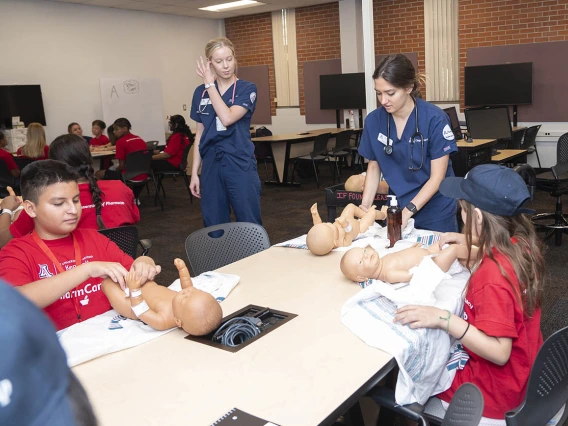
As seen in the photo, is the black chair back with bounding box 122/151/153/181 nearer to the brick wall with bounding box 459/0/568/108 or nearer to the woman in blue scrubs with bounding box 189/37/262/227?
the woman in blue scrubs with bounding box 189/37/262/227

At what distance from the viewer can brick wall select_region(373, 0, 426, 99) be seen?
8.73 m

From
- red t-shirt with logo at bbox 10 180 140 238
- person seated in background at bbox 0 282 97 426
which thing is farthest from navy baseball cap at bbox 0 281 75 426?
red t-shirt with logo at bbox 10 180 140 238

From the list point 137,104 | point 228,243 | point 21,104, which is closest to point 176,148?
point 21,104

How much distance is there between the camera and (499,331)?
4.78ft

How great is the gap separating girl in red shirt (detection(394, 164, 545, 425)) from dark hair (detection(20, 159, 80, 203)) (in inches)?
45.4

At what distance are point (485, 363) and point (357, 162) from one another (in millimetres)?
7898

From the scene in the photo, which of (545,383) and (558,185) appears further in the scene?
(558,185)

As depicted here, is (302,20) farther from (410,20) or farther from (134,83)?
(134,83)

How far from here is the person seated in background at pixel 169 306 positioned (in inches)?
58.7

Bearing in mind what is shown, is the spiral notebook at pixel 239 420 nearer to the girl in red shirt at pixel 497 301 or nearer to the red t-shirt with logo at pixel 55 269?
the girl in red shirt at pixel 497 301

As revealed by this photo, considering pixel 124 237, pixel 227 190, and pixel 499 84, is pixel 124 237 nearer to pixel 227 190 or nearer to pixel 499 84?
pixel 227 190

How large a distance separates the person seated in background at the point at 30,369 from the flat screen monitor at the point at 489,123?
6.06 meters

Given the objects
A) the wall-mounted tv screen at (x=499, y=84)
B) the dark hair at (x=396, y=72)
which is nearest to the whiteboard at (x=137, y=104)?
the wall-mounted tv screen at (x=499, y=84)

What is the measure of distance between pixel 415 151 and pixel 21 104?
702 centimetres
